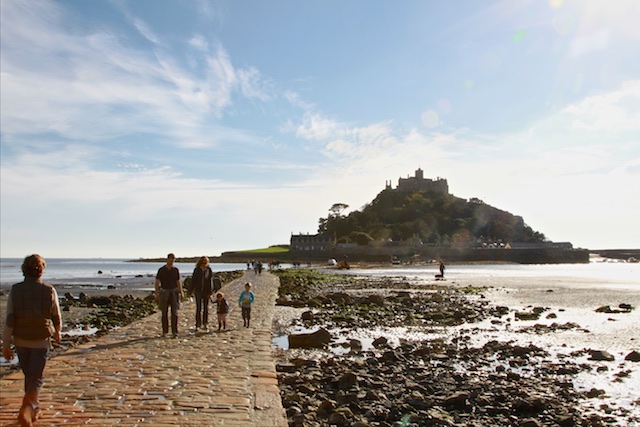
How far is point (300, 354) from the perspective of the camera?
44.4 ft

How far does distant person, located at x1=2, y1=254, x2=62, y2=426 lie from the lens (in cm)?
616

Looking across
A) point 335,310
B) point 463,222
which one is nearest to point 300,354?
point 335,310

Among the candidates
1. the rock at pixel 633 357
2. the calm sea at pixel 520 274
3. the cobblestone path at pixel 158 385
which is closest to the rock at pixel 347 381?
the cobblestone path at pixel 158 385

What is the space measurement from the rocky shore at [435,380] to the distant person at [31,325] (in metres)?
3.25

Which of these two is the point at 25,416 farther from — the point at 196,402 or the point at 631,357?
the point at 631,357

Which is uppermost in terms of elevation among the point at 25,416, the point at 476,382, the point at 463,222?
the point at 463,222

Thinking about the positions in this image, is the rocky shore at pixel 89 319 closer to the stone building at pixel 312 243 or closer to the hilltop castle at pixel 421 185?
the stone building at pixel 312 243

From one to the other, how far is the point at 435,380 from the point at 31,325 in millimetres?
7507

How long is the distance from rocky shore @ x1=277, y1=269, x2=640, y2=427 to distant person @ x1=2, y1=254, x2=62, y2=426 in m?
3.25

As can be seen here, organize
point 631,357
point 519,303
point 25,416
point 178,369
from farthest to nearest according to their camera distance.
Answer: point 519,303 → point 631,357 → point 178,369 → point 25,416

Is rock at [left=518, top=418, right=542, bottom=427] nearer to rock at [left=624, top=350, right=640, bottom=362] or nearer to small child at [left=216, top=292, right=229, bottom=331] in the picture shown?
rock at [left=624, top=350, right=640, bottom=362]

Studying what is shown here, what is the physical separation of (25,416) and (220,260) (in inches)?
6776

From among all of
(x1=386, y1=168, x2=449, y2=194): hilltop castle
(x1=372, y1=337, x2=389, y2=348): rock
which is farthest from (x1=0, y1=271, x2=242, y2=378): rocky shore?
(x1=386, y1=168, x2=449, y2=194): hilltop castle

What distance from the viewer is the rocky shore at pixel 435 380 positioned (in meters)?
8.59
